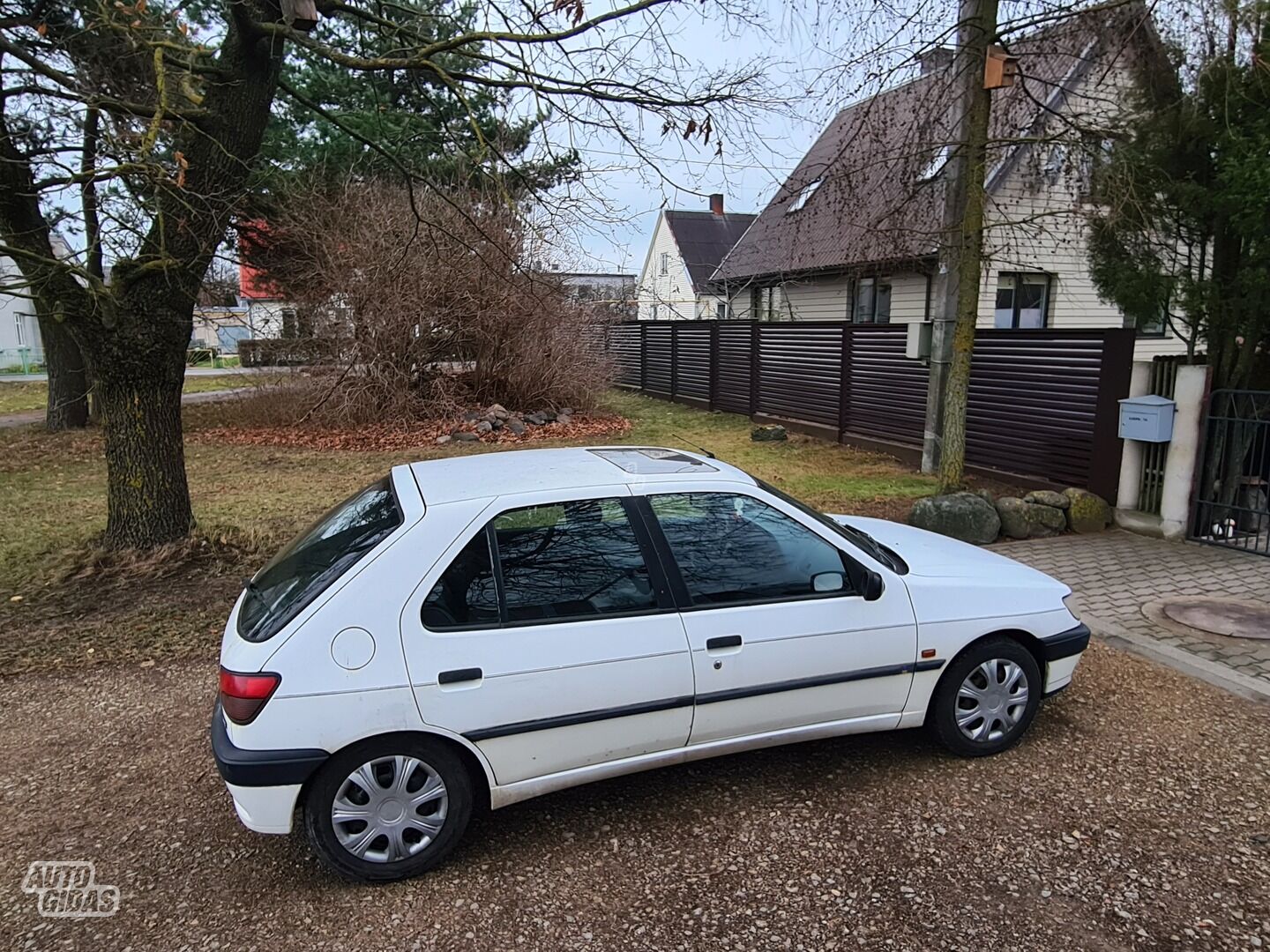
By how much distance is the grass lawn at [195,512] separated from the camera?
5.32m

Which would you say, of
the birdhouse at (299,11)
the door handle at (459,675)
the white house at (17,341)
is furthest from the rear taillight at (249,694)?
the white house at (17,341)

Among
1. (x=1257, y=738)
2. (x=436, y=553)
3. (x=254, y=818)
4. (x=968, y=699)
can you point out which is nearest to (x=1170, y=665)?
(x=1257, y=738)

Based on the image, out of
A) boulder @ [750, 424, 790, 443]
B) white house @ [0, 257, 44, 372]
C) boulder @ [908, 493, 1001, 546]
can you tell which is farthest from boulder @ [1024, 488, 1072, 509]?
white house @ [0, 257, 44, 372]

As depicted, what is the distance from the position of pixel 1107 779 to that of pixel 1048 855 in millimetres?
743

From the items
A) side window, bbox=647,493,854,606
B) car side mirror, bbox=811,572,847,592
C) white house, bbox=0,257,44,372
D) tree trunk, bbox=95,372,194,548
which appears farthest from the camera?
white house, bbox=0,257,44,372

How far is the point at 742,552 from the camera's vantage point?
136 inches

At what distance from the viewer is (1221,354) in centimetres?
802

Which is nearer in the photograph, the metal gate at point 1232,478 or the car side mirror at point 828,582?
the car side mirror at point 828,582

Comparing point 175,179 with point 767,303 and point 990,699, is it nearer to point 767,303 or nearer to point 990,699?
point 990,699

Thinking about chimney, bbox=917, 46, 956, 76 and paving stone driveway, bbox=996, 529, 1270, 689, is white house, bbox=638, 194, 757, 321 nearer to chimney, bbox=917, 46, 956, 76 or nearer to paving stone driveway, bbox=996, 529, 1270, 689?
chimney, bbox=917, 46, 956, 76

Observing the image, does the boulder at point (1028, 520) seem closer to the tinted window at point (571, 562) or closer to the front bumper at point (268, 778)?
the tinted window at point (571, 562)

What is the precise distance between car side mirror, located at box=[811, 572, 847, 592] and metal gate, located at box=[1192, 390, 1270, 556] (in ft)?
17.5

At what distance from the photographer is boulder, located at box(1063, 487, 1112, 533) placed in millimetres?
7785

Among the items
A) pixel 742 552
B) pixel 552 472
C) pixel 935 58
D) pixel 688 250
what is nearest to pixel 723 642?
pixel 742 552
